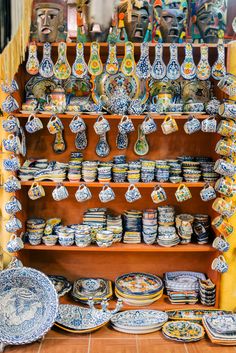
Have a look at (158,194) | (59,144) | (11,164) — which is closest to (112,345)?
(158,194)

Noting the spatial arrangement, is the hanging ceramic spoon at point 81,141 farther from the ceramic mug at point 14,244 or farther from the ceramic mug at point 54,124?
the ceramic mug at point 14,244

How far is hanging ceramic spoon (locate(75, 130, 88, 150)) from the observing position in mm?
2811

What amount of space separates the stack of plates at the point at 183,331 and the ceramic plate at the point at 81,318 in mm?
327

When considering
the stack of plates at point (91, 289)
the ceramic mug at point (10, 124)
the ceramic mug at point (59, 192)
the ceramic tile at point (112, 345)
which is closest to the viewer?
the ceramic tile at point (112, 345)

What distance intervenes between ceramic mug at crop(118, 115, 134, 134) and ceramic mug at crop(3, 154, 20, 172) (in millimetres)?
595

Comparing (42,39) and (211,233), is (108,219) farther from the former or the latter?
(42,39)

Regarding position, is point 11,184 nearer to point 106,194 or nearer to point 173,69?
point 106,194

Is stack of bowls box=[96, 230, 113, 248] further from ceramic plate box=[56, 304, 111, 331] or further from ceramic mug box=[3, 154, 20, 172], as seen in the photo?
ceramic mug box=[3, 154, 20, 172]

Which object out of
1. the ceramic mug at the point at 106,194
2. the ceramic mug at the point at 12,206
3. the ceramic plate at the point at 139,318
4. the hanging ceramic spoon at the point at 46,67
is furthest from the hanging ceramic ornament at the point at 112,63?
the ceramic plate at the point at 139,318

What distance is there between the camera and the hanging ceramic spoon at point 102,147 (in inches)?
110

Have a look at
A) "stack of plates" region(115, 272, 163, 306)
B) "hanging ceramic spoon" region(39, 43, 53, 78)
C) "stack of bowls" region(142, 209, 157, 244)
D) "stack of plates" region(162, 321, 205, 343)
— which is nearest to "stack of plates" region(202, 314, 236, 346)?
"stack of plates" region(162, 321, 205, 343)

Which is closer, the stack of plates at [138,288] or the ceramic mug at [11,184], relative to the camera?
the ceramic mug at [11,184]

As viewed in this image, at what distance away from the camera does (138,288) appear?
2.75m

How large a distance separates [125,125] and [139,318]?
1.06m
